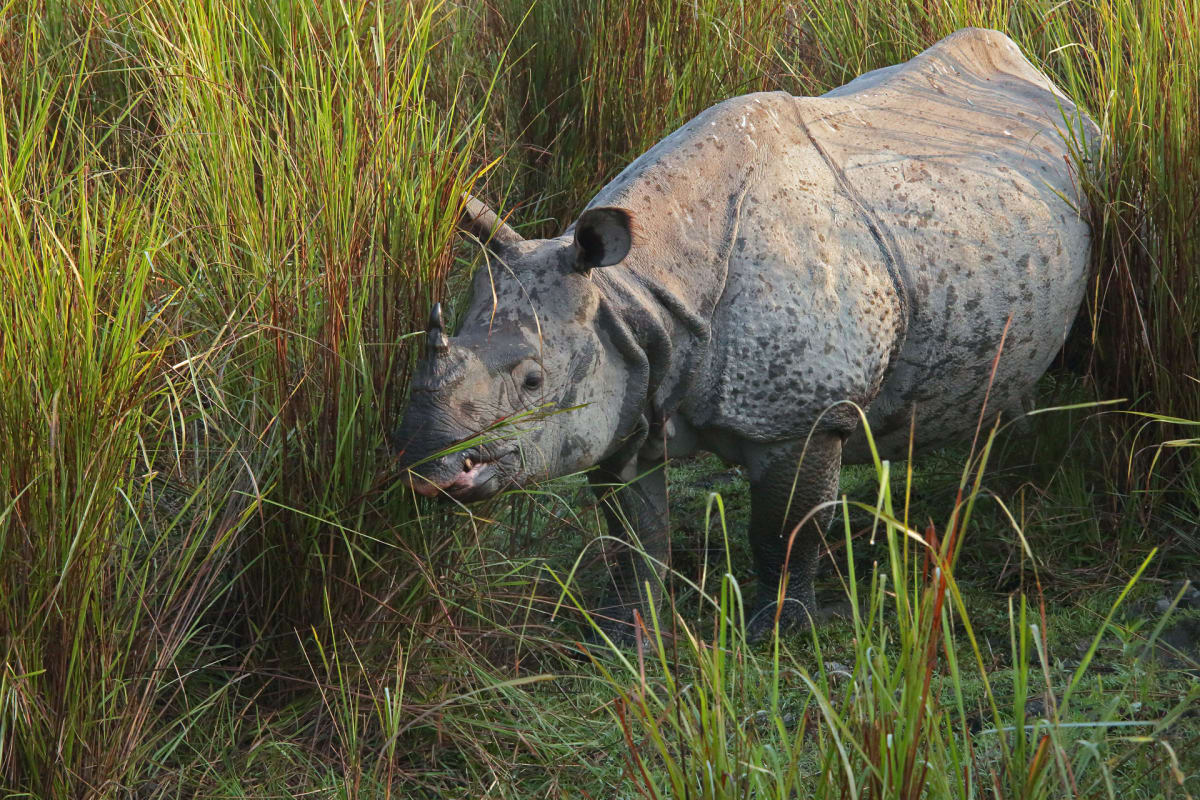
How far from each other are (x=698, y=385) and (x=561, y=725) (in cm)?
89

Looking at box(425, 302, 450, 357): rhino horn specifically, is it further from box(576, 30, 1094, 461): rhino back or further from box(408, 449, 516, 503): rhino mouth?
box(576, 30, 1094, 461): rhino back

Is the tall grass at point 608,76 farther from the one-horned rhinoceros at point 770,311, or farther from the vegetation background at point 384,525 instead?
the one-horned rhinoceros at point 770,311

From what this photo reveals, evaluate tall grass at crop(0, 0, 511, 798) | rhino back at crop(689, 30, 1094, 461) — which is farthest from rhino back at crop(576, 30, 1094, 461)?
tall grass at crop(0, 0, 511, 798)

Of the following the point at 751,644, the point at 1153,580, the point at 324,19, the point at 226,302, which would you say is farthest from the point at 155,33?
the point at 1153,580

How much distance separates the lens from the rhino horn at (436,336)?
3.00m

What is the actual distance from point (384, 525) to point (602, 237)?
811 millimetres

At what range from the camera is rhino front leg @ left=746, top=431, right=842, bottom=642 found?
353 centimetres

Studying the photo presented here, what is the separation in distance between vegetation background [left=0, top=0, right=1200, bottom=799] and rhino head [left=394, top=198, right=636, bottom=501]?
5.3 inches

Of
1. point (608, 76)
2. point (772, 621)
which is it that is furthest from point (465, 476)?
point (608, 76)

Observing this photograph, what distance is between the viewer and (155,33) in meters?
3.70

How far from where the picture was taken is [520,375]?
316 cm

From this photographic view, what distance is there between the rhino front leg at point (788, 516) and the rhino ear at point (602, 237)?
0.67 metres

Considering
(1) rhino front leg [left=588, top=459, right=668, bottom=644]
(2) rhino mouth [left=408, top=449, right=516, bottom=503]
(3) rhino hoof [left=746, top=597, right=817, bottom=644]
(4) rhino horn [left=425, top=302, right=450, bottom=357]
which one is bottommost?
(3) rhino hoof [left=746, top=597, right=817, bottom=644]

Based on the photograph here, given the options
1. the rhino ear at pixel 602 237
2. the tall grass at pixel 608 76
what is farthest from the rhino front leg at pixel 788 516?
the tall grass at pixel 608 76
